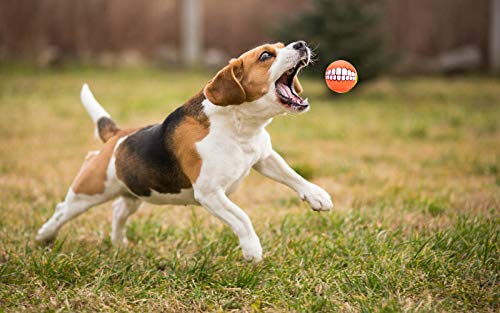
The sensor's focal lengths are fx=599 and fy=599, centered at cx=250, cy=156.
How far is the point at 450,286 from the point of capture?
3117mm

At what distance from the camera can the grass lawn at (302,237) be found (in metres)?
3.09

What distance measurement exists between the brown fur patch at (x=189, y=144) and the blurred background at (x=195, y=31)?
Answer: 9.31 m

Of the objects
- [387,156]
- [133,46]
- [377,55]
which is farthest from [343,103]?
[133,46]

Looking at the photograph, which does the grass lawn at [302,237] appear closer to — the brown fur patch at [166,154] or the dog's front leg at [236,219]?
the dog's front leg at [236,219]

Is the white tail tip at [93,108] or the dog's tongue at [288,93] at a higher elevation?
the dog's tongue at [288,93]

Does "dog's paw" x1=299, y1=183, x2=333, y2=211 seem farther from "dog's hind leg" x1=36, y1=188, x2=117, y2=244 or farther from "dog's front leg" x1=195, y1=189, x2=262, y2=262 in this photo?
"dog's hind leg" x1=36, y1=188, x2=117, y2=244

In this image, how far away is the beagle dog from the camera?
3.19 m

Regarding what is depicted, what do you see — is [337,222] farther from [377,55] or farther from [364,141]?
[377,55]

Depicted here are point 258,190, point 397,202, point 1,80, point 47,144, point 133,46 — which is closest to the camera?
point 397,202

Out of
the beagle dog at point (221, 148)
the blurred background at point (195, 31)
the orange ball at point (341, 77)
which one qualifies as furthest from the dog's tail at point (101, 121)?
the blurred background at point (195, 31)

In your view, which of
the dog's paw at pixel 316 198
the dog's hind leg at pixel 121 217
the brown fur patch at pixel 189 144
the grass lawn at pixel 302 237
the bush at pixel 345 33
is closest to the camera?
the grass lawn at pixel 302 237

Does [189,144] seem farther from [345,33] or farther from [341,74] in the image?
[345,33]

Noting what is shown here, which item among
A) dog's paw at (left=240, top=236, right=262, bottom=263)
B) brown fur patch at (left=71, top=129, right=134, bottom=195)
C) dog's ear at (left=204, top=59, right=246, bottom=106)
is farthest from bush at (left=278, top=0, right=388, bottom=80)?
dog's paw at (left=240, top=236, right=262, bottom=263)

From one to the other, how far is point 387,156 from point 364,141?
0.98 m
